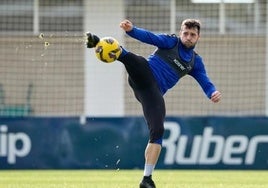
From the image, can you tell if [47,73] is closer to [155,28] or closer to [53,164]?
[155,28]

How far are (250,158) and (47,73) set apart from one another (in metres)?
6.13

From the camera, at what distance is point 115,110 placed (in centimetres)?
2267

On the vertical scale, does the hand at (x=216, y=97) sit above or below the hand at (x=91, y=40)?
below

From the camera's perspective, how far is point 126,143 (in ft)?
60.7

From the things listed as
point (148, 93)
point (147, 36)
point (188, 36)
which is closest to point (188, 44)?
point (188, 36)

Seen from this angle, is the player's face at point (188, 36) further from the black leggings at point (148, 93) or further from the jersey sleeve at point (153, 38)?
the black leggings at point (148, 93)

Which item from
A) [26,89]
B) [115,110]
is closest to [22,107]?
[26,89]

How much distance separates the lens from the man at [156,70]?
435 inches

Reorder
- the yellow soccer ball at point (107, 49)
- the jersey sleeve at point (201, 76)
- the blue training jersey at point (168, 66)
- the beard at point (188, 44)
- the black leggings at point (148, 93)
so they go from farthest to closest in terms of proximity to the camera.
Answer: the jersey sleeve at point (201, 76) → the beard at point (188, 44) → the blue training jersey at point (168, 66) → the black leggings at point (148, 93) → the yellow soccer ball at point (107, 49)
